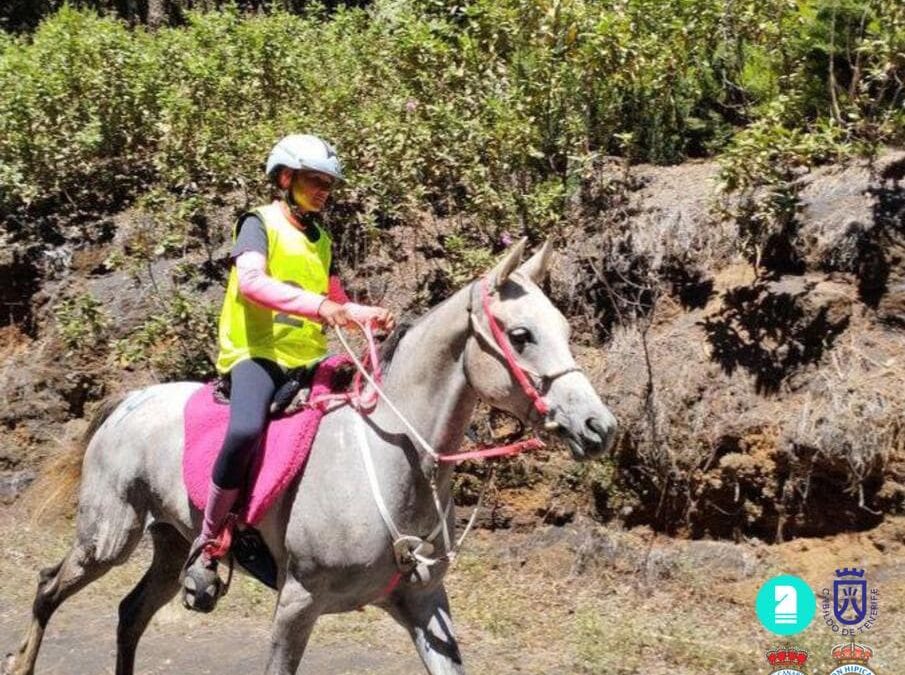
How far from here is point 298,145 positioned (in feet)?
15.8

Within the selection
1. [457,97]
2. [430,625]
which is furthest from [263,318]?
[457,97]

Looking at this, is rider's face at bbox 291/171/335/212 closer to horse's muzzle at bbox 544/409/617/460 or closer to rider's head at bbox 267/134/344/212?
rider's head at bbox 267/134/344/212

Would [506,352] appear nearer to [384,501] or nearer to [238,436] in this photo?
[384,501]

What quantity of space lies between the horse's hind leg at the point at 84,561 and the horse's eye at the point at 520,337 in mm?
2470

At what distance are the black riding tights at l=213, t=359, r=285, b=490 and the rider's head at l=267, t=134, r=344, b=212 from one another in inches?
30.3

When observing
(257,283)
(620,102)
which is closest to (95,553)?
(257,283)

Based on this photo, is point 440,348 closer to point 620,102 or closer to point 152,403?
point 152,403

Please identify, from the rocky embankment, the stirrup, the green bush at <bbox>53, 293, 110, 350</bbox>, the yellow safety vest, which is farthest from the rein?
the green bush at <bbox>53, 293, 110, 350</bbox>

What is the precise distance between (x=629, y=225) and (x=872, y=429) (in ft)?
→ 8.73

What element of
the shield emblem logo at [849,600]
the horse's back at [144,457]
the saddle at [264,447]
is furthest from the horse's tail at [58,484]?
the shield emblem logo at [849,600]

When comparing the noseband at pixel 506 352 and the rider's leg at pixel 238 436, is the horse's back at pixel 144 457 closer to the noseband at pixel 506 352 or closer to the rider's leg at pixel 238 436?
the rider's leg at pixel 238 436

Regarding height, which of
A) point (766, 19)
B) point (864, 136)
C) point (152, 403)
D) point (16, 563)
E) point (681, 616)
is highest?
point (766, 19)

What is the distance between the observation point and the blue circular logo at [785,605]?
6.65 metres

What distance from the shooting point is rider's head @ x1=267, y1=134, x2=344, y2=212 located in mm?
4789
